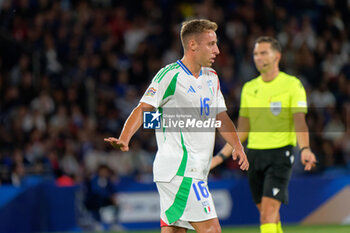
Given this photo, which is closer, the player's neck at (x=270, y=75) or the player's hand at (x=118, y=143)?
the player's hand at (x=118, y=143)

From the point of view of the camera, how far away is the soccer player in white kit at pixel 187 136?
226 inches

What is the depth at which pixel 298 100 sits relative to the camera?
7.95m

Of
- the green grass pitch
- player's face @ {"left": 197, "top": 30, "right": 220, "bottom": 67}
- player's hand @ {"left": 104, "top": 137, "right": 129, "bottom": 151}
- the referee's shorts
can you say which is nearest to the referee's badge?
the referee's shorts

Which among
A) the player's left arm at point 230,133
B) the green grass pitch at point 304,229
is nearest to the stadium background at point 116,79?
the green grass pitch at point 304,229

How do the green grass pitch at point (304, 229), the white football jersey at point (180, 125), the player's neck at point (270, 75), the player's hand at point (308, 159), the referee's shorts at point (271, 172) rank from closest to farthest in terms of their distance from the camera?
the white football jersey at point (180, 125)
the player's hand at point (308, 159)
the referee's shorts at point (271, 172)
the player's neck at point (270, 75)
the green grass pitch at point (304, 229)

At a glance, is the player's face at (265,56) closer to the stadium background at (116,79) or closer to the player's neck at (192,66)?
the player's neck at (192,66)

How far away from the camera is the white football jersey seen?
584cm

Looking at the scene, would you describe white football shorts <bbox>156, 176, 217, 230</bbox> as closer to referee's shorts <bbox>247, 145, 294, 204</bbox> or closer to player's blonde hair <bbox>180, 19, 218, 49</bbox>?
player's blonde hair <bbox>180, 19, 218, 49</bbox>

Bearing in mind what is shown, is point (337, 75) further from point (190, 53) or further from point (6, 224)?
point (190, 53)

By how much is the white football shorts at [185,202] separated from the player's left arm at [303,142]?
1847mm

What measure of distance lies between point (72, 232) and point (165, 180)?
755cm

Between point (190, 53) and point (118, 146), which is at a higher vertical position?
point (190, 53)

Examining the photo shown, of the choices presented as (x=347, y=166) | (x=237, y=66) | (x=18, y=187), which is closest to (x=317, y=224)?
(x=347, y=166)

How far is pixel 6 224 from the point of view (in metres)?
12.5
